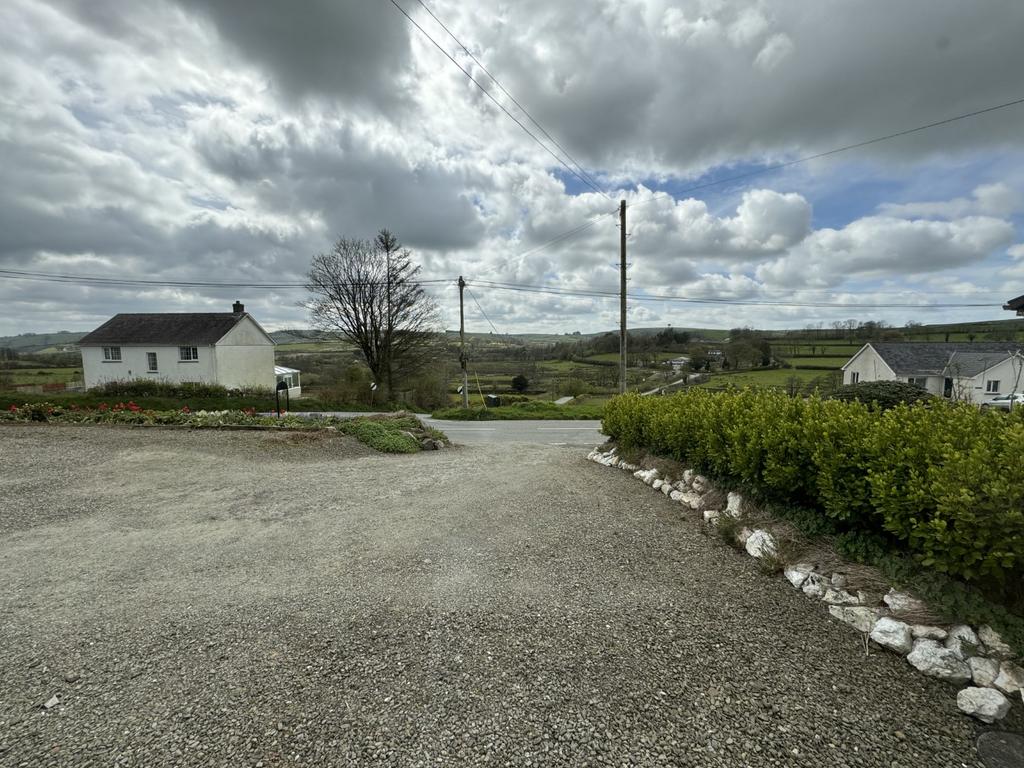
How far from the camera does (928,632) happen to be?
8.53 feet

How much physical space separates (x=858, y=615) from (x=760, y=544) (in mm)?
993

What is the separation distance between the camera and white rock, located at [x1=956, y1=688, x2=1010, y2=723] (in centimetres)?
215

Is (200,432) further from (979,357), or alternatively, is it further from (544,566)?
(979,357)

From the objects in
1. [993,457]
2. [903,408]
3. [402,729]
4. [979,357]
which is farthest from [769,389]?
[979,357]

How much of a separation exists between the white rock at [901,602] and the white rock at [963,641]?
0.18 m

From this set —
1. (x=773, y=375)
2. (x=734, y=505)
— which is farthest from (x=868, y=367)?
(x=734, y=505)

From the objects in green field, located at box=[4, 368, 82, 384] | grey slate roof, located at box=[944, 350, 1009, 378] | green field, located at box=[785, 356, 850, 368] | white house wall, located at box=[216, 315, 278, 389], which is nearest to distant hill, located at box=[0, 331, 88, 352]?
green field, located at box=[4, 368, 82, 384]

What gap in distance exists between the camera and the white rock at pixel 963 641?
2461 mm

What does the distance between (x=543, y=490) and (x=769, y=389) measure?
126 inches

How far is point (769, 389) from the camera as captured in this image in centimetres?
566

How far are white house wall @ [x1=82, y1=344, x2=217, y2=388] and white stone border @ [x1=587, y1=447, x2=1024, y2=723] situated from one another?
107 feet

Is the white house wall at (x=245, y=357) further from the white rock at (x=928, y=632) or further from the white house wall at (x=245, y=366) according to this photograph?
the white rock at (x=928, y=632)

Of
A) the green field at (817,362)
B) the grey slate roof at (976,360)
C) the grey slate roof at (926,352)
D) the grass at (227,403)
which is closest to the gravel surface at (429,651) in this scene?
the grass at (227,403)

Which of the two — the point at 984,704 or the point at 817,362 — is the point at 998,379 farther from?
the point at 984,704
